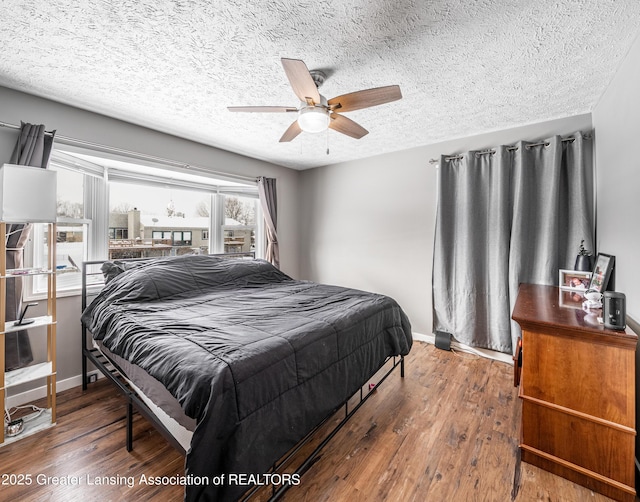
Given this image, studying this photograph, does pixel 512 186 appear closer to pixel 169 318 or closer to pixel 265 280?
pixel 265 280

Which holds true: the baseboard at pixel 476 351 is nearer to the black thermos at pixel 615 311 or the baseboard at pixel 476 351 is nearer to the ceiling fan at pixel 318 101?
the black thermos at pixel 615 311

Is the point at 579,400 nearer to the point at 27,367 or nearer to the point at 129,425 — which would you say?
the point at 129,425

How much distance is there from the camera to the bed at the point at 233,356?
117cm

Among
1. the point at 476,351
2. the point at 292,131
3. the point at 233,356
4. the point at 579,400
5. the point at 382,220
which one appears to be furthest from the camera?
the point at 382,220

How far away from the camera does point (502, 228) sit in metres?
2.99

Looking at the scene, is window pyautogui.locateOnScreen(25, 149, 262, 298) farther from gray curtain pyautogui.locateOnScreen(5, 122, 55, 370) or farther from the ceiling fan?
the ceiling fan

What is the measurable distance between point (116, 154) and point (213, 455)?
288 centimetres

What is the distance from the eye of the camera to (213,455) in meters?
1.13

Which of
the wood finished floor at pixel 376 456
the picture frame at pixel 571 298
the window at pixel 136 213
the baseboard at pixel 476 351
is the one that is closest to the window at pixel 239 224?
the window at pixel 136 213

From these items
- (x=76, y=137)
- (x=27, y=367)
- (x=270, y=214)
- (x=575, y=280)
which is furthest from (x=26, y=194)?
(x=575, y=280)

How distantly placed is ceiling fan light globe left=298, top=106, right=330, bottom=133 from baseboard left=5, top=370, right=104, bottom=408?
2.90 metres

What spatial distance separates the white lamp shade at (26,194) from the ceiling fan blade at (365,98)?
6.53ft

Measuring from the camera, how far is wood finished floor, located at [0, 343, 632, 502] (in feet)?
4.96

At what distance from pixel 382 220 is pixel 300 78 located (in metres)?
2.67
